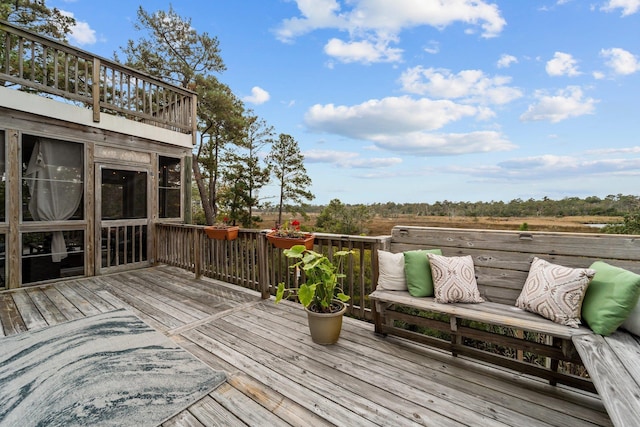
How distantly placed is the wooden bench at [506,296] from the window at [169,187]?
191 inches

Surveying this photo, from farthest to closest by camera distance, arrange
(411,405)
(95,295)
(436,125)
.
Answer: (436,125), (95,295), (411,405)

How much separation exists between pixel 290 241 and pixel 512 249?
2.05 meters

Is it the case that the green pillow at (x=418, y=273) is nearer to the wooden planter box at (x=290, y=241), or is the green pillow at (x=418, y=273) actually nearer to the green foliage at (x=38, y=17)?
the wooden planter box at (x=290, y=241)

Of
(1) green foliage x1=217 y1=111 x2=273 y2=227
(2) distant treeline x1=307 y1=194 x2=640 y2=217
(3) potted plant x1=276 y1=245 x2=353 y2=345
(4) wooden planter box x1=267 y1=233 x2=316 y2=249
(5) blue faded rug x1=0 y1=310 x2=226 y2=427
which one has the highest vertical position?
(1) green foliage x1=217 y1=111 x2=273 y2=227

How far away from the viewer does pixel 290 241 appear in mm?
3082

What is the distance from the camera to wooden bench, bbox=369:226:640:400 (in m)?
1.76

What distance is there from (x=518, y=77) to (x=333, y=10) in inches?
187

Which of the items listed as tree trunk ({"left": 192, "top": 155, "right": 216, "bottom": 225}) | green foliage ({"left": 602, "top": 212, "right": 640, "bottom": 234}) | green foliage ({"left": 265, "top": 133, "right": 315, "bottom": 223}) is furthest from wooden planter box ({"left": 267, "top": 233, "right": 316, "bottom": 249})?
green foliage ({"left": 265, "top": 133, "right": 315, "bottom": 223})

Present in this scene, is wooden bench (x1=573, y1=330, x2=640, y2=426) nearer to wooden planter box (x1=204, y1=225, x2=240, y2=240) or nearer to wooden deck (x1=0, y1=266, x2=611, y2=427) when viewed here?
wooden deck (x1=0, y1=266, x2=611, y2=427)

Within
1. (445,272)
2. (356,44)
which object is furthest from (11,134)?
(356,44)

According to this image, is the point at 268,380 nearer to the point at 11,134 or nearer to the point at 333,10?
the point at 11,134

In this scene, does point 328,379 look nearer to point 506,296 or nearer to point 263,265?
point 506,296

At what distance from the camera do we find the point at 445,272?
220cm

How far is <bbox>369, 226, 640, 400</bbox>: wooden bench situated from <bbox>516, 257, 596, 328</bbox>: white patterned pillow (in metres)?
0.06
